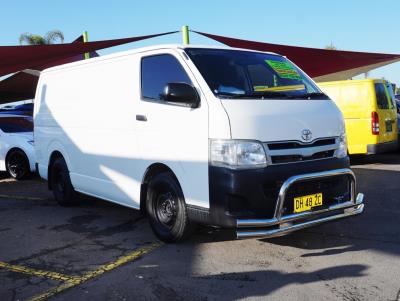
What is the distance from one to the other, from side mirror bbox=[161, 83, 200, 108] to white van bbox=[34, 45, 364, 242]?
10 millimetres

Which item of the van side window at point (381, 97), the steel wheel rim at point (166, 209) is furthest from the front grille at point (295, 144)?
the van side window at point (381, 97)

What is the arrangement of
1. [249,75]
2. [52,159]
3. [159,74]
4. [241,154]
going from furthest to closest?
[52,159], [159,74], [249,75], [241,154]

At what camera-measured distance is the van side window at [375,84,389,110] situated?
420 inches

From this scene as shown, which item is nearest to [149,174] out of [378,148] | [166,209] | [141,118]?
[166,209]

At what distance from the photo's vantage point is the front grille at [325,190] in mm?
4598

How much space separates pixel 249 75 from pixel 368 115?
617 cm

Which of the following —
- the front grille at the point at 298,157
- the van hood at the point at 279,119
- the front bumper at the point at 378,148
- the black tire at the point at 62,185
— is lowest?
the black tire at the point at 62,185

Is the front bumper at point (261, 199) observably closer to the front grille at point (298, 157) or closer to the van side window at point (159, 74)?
the front grille at point (298, 157)

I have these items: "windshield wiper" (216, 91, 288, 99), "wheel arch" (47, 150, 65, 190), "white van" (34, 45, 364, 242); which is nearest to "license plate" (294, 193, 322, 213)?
"white van" (34, 45, 364, 242)

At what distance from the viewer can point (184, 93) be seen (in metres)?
4.79

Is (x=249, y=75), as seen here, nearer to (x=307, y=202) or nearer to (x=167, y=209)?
(x=307, y=202)

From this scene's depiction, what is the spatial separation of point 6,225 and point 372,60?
11.2 meters

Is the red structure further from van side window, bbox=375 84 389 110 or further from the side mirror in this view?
the side mirror

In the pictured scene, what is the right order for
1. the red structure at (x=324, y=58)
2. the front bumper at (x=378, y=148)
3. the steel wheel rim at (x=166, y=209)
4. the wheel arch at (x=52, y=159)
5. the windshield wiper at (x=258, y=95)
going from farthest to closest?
the red structure at (x=324, y=58)
the front bumper at (x=378, y=148)
the wheel arch at (x=52, y=159)
the steel wheel rim at (x=166, y=209)
the windshield wiper at (x=258, y=95)
